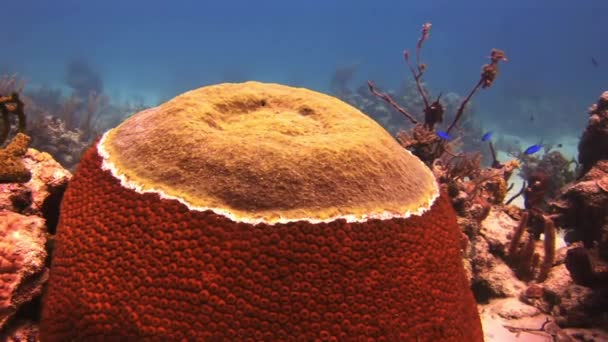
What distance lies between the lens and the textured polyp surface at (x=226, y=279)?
171 centimetres

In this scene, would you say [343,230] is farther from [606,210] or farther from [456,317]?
[606,210]

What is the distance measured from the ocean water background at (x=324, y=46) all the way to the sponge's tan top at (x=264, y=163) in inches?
1108

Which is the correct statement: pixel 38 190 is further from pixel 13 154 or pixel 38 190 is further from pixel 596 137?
pixel 596 137

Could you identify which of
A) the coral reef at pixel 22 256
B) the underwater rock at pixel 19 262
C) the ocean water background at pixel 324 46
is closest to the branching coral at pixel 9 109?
the coral reef at pixel 22 256

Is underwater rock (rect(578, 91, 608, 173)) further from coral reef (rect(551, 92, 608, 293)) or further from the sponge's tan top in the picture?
the sponge's tan top

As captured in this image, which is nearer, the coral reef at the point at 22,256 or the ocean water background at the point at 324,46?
the coral reef at the point at 22,256

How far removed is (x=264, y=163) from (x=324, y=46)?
74.6 meters

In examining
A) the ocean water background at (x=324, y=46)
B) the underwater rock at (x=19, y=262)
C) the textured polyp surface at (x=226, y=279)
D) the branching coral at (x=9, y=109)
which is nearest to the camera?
the textured polyp surface at (x=226, y=279)

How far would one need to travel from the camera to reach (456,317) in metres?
2.13

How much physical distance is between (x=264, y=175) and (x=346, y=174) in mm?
437

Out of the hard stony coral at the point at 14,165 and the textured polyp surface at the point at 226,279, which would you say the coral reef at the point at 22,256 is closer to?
the hard stony coral at the point at 14,165

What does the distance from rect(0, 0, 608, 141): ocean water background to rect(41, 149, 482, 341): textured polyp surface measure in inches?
1125

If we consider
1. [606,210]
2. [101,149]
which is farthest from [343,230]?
[606,210]

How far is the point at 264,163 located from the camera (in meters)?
2.02
